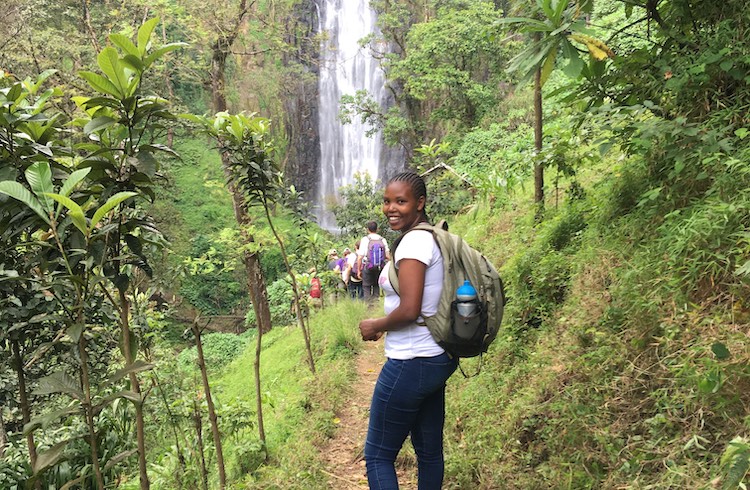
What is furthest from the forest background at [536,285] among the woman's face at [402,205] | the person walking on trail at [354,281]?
the person walking on trail at [354,281]

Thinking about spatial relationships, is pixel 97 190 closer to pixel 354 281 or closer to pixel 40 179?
pixel 40 179

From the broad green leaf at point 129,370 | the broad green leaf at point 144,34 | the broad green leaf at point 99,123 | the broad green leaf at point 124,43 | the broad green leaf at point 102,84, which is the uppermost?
the broad green leaf at point 144,34

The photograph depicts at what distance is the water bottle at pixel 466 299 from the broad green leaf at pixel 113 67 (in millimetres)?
1504

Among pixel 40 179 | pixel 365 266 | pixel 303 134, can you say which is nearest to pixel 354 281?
pixel 365 266

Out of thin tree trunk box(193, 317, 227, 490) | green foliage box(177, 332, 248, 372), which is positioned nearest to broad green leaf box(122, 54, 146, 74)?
thin tree trunk box(193, 317, 227, 490)

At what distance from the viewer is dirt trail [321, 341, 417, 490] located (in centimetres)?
309

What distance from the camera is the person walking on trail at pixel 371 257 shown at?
270 inches

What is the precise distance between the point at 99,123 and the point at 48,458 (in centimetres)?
125

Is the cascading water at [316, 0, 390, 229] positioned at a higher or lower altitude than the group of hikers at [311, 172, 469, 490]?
higher

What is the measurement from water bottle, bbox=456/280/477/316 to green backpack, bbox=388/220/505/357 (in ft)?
0.05

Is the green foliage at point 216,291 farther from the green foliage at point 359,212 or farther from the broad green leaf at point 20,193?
the broad green leaf at point 20,193

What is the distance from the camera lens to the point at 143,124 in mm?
1968

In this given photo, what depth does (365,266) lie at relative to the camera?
24.2ft

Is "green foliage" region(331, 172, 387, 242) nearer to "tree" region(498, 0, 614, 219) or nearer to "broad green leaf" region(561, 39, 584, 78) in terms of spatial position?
Result: "tree" region(498, 0, 614, 219)
